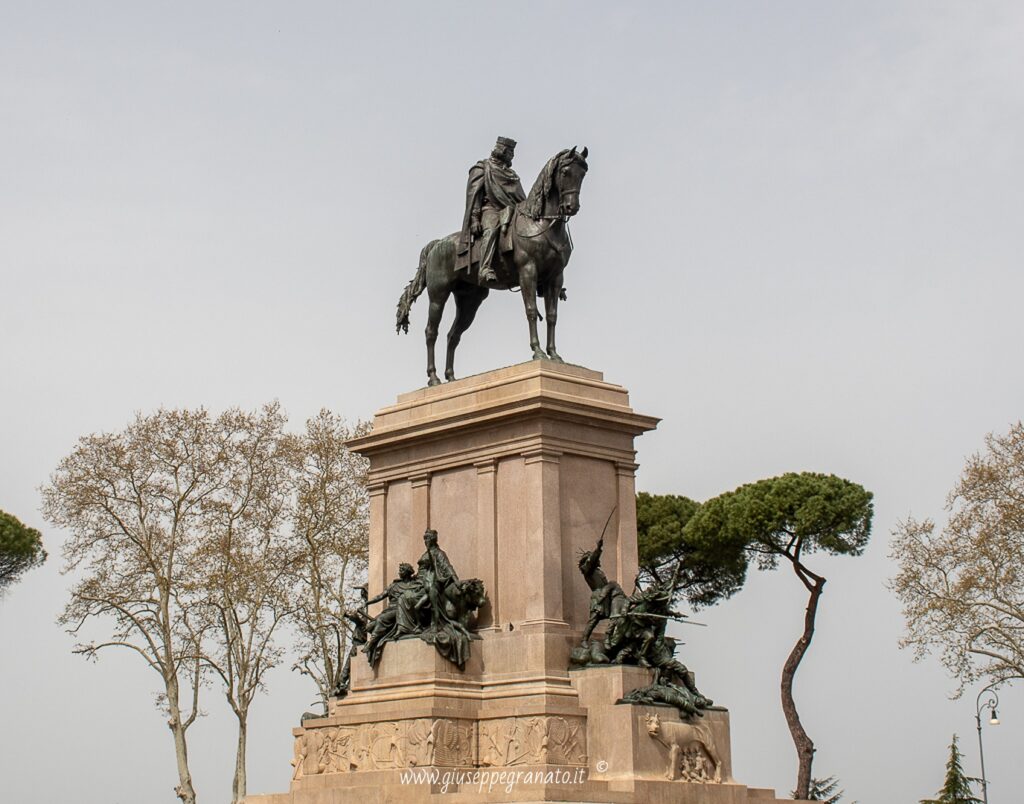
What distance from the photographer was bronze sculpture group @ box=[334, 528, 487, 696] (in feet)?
75.0

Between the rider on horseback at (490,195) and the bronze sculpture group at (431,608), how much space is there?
454 centimetres

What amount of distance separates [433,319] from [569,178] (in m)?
3.46

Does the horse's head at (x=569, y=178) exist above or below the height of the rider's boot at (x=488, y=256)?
above

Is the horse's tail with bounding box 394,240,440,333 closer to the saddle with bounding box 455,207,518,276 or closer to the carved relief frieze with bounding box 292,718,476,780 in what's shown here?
the saddle with bounding box 455,207,518,276

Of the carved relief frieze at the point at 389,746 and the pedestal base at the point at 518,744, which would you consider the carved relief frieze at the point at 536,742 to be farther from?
the carved relief frieze at the point at 389,746

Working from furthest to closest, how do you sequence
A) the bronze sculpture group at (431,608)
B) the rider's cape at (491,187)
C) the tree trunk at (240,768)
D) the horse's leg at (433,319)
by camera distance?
1. the tree trunk at (240,768)
2. the horse's leg at (433,319)
3. the rider's cape at (491,187)
4. the bronze sculpture group at (431,608)

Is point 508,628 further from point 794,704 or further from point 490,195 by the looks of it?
point 794,704

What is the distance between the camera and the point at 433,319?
1044 inches

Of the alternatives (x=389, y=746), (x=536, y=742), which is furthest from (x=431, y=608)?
(x=536, y=742)

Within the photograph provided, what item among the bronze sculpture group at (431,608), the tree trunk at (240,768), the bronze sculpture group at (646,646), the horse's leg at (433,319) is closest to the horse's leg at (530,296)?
the horse's leg at (433,319)

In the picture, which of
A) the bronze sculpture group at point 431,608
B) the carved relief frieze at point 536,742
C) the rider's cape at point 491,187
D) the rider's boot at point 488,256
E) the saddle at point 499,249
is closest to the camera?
the carved relief frieze at point 536,742

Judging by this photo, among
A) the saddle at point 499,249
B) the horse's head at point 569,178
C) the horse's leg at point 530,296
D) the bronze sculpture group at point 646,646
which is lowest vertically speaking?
the bronze sculpture group at point 646,646

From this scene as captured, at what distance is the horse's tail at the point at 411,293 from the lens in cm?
2703

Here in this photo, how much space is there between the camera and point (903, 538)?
39844mm
